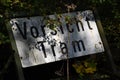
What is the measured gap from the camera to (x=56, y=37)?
4270mm

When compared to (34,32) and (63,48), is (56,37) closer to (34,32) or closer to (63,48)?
(63,48)

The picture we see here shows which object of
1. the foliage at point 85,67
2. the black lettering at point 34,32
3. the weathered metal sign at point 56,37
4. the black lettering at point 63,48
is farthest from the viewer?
the foliage at point 85,67

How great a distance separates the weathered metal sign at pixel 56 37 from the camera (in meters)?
3.98

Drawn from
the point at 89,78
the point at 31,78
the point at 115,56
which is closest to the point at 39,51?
the point at 89,78

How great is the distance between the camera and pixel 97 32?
465cm

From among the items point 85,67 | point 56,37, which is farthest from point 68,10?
point 85,67

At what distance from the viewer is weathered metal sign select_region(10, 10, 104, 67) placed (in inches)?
157

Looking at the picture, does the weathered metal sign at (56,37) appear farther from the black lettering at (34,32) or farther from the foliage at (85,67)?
the foliage at (85,67)

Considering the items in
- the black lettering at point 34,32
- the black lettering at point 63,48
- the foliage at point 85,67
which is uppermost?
the black lettering at point 34,32

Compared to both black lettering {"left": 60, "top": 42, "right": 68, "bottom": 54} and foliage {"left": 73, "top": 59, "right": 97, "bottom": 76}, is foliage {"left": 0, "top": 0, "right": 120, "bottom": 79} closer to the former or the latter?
foliage {"left": 73, "top": 59, "right": 97, "bottom": 76}

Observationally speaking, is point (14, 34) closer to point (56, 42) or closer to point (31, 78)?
point (56, 42)

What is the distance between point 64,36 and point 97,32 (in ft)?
1.89

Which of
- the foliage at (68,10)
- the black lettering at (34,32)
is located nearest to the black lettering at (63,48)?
the foliage at (68,10)

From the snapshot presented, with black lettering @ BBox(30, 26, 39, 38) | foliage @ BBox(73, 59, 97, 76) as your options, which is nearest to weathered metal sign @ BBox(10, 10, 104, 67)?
black lettering @ BBox(30, 26, 39, 38)
